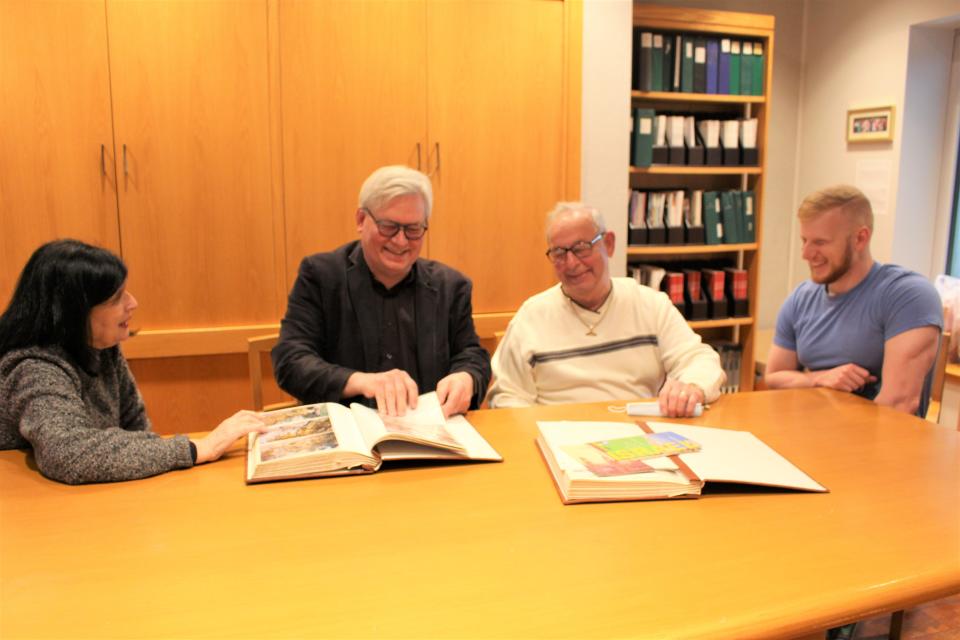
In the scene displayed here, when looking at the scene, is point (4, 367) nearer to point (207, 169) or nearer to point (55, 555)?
point (55, 555)

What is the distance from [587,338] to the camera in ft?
7.16

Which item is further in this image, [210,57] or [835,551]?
[210,57]

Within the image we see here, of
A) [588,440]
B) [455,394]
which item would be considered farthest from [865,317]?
[455,394]

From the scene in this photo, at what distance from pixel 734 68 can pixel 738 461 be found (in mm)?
3029

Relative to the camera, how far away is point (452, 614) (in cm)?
95

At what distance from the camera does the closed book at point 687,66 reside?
147 inches

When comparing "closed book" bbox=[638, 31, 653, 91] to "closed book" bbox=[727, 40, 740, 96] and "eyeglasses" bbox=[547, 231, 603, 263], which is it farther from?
"eyeglasses" bbox=[547, 231, 603, 263]

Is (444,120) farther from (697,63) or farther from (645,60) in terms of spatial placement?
(697,63)

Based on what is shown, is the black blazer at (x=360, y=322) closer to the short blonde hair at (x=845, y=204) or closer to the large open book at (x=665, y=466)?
the large open book at (x=665, y=466)

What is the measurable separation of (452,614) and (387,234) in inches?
47.0

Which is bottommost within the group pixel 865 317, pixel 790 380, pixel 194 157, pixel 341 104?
pixel 790 380

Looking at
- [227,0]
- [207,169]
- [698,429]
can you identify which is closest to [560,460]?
[698,429]

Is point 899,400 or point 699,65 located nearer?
point 899,400

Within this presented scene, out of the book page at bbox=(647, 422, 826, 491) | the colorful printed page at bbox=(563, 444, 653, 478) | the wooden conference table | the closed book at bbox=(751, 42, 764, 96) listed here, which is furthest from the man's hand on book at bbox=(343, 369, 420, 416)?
the closed book at bbox=(751, 42, 764, 96)
